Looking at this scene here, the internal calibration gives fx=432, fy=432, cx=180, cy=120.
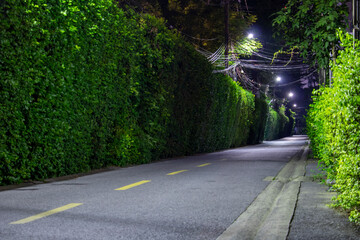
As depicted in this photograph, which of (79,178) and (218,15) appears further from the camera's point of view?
(218,15)

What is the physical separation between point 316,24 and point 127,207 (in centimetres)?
810

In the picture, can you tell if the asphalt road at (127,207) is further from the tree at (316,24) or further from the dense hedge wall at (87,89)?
the tree at (316,24)

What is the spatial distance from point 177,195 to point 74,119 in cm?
432

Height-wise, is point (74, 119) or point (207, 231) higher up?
point (74, 119)

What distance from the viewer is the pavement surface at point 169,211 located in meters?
4.77

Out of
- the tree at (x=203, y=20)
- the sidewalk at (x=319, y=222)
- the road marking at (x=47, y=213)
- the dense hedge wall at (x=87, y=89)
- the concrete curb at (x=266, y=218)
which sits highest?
the tree at (x=203, y=20)

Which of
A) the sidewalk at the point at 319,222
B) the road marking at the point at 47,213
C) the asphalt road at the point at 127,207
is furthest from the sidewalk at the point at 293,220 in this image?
the road marking at the point at 47,213

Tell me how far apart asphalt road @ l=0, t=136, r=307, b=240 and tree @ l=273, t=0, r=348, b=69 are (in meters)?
4.40

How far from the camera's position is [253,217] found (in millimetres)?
5805

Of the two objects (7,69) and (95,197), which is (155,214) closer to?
(95,197)

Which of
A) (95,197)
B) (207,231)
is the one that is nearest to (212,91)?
(95,197)

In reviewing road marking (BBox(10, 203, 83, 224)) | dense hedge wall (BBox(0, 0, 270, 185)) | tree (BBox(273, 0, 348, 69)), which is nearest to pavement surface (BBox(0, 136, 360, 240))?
road marking (BBox(10, 203, 83, 224))

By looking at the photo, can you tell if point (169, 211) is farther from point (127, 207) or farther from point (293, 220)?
point (293, 220)

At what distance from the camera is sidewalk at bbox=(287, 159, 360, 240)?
4.46m
